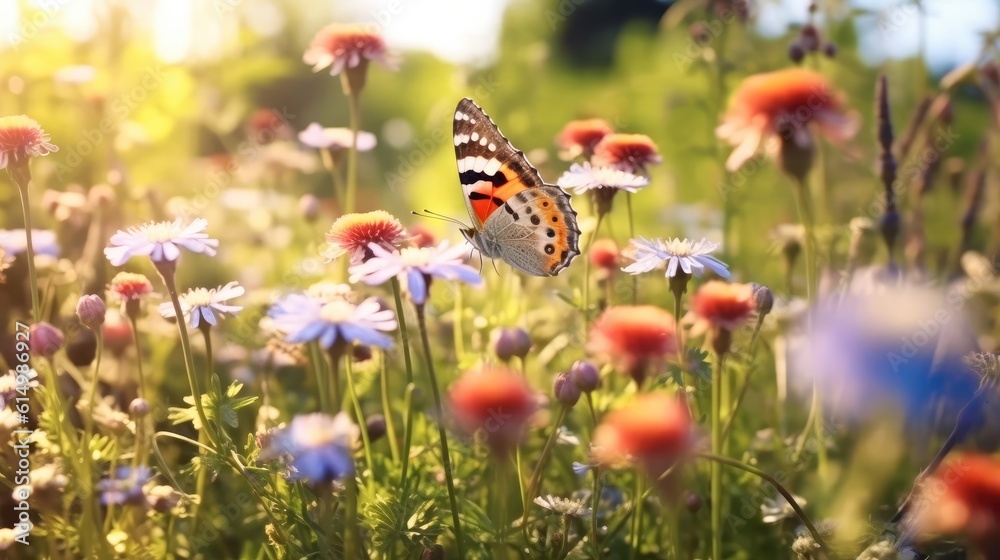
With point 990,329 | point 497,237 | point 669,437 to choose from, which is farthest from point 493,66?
point 669,437

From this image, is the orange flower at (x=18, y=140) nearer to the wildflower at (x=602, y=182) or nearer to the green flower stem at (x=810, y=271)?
the wildflower at (x=602, y=182)

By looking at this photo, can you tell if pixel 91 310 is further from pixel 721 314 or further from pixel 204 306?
pixel 721 314

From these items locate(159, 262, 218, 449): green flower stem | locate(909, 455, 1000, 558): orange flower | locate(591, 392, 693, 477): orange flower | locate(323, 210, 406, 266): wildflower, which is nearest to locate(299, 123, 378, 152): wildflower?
locate(323, 210, 406, 266): wildflower

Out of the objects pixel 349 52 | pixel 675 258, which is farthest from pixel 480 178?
pixel 675 258

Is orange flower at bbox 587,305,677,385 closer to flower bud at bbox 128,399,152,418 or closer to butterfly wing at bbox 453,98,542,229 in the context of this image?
butterfly wing at bbox 453,98,542,229

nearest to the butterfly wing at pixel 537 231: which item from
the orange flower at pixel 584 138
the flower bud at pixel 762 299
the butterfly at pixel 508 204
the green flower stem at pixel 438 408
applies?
the butterfly at pixel 508 204

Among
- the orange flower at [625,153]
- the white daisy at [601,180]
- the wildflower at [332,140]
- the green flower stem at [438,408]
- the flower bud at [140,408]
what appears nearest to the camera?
the green flower stem at [438,408]
